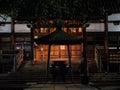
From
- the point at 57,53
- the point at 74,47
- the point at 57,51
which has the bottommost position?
the point at 57,53

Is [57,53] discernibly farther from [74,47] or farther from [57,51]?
[74,47]

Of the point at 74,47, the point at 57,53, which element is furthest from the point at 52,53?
the point at 74,47

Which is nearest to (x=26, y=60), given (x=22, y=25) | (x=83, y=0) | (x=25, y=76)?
(x=22, y=25)

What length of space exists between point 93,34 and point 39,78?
8588 mm

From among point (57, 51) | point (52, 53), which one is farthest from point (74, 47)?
point (52, 53)

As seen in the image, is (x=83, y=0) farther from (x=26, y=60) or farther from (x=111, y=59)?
(x=26, y=60)

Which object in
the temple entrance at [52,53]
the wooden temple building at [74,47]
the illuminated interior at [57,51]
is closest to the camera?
the wooden temple building at [74,47]

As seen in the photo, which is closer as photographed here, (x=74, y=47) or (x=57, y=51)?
(x=74, y=47)

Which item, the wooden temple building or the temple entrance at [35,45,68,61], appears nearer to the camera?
the wooden temple building

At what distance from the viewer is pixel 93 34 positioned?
100 ft

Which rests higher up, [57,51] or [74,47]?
[74,47]

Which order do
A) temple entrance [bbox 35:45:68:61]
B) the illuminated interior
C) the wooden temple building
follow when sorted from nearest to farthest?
the wooden temple building < the illuminated interior < temple entrance [bbox 35:45:68:61]

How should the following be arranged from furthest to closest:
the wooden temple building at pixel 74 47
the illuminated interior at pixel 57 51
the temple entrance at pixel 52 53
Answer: the temple entrance at pixel 52 53 → the illuminated interior at pixel 57 51 → the wooden temple building at pixel 74 47

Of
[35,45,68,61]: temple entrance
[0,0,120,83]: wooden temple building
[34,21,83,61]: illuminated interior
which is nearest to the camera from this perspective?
[0,0,120,83]: wooden temple building
